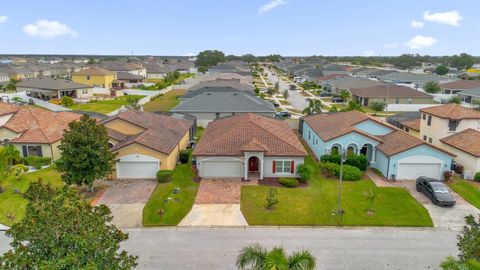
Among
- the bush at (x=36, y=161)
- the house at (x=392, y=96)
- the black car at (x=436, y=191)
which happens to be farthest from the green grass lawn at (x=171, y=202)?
the house at (x=392, y=96)

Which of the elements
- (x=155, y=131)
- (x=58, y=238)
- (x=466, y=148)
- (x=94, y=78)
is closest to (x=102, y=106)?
(x=94, y=78)

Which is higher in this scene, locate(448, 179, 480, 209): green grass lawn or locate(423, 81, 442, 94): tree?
locate(423, 81, 442, 94): tree

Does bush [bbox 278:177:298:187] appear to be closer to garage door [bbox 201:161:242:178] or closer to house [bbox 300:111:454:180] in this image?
garage door [bbox 201:161:242:178]

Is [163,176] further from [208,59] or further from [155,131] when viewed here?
[208,59]

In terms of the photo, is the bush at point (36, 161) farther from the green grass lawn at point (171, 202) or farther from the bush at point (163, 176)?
the green grass lawn at point (171, 202)

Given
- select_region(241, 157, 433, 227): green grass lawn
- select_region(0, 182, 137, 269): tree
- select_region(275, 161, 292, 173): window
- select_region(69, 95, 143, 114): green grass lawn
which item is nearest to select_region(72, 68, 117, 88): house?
select_region(69, 95, 143, 114): green grass lawn
